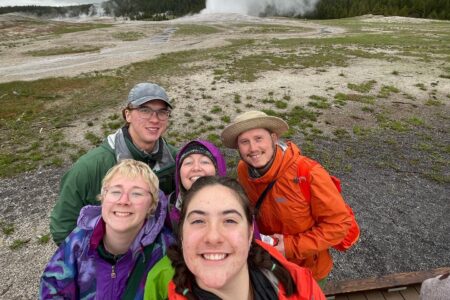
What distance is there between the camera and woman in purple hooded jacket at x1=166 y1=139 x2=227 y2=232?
122 inches

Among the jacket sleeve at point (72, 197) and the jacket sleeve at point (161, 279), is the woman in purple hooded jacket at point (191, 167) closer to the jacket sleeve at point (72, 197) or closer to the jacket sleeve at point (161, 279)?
the jacket sleeve at point (161, 279)

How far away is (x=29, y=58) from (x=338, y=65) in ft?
90.8

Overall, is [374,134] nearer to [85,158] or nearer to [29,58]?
[85,158]

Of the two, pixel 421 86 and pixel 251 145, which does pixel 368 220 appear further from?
pixel 421 86

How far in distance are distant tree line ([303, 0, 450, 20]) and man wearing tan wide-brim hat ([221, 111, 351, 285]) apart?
325ft

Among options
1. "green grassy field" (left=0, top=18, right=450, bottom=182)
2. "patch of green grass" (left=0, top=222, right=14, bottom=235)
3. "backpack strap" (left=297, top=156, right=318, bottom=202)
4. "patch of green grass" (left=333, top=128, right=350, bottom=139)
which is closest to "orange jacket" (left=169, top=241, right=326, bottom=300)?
"backpack strap" (left=297, top=156, right=318, bottom=202)

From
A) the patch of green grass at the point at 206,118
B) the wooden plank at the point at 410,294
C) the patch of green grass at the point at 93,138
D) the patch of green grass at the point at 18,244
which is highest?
the patch of green grass at the point at 206,118

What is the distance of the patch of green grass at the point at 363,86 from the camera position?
16.9 meters

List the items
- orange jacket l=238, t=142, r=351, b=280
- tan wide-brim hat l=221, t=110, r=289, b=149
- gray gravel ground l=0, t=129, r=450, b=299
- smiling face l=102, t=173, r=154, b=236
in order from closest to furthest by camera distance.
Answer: smiling face l=102, t=173, r=154, b=236, orange jacket l=238, t=142, r=351, b=280, tan wide-brim hat l=221, t=110, r=289, b=149, gray gravel ground l=0, t=129, r=450, b=299

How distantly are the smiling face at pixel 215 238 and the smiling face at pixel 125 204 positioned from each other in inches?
31.8

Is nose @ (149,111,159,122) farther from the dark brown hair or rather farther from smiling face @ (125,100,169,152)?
the dark brown hair

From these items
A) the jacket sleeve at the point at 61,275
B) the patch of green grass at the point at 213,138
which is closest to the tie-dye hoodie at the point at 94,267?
the jacket sleeve at the point at 61,275

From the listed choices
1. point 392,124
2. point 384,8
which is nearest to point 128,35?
point 392,124

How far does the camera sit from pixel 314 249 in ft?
10.9
